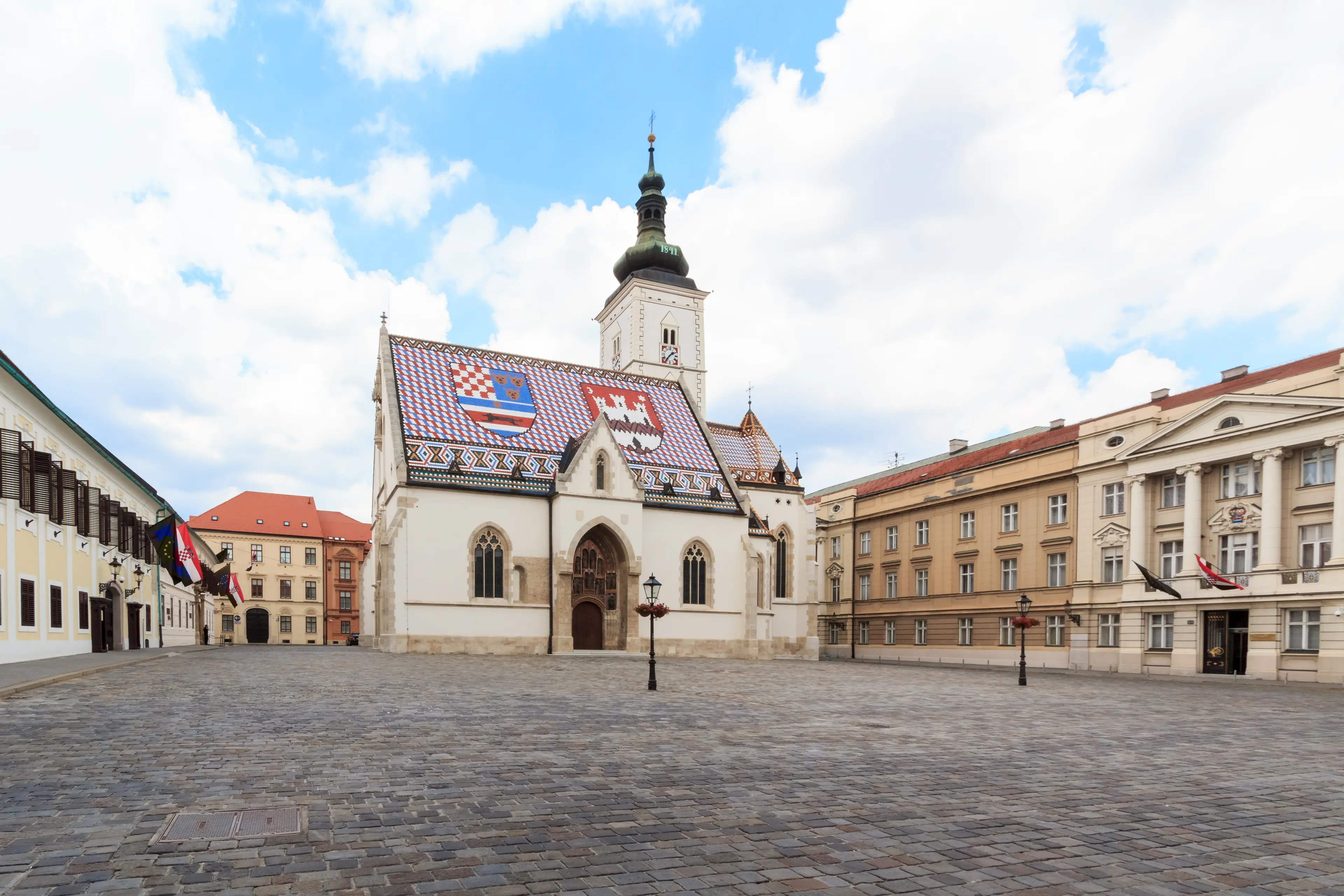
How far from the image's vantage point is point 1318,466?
2886 centimetres

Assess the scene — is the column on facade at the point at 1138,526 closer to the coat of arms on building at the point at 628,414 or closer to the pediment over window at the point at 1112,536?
the pediment over window at the point at 1112,536

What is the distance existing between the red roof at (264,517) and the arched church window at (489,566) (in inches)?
1951

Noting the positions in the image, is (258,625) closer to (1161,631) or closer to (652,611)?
(652,611)

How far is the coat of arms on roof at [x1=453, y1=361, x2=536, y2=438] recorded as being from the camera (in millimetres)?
40500

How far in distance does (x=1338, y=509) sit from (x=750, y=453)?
28948 mm

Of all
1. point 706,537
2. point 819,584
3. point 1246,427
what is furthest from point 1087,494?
point 819,584

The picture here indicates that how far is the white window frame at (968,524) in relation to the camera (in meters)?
42.7

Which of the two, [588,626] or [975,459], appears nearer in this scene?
[588,626]

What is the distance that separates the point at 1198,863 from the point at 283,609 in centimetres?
8281

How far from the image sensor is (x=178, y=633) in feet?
169

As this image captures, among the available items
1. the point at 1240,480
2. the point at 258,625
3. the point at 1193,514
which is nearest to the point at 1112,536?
the point at 1193,514

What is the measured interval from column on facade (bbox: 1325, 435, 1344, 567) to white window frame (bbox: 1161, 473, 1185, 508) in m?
5.34

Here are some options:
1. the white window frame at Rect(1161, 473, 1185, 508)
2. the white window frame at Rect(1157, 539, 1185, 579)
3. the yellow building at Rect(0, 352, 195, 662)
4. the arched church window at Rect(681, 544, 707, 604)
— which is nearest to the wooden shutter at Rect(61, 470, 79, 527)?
the yellow building at Rect(0, 352, 195, 662)

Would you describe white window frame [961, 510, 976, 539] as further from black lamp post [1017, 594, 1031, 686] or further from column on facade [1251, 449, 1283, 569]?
column on facade [1251, 449, 1283, 569]
